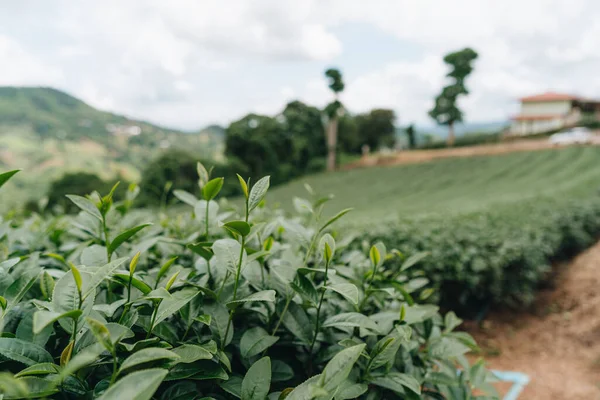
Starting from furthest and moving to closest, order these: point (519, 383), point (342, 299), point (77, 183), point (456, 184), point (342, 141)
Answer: point (342, 141)
point (77, 183)
point (456, 184)
point (519, 383)
point (342, 299)

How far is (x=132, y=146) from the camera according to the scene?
239 ft

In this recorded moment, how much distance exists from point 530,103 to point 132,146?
6301cm

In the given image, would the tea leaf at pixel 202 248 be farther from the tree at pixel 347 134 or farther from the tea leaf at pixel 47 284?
the tree at pixel 347 134

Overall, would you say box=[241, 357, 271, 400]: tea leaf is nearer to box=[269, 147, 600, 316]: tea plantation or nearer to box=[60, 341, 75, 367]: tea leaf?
box=[60, 341, 75, 367]: tea leaf

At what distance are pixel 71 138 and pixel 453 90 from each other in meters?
66.3

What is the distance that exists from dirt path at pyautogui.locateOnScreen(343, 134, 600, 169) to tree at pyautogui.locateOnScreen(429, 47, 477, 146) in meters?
3.47

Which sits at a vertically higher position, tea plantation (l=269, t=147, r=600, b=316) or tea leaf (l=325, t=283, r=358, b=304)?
tea leaf (l=325, t=283, r=358, b=304)

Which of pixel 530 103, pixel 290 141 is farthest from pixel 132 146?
pixel 530 103

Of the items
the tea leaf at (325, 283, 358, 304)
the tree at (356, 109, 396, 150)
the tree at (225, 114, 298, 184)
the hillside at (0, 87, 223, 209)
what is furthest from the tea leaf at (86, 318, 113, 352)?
the hillside at (0, 87, 223, 209)

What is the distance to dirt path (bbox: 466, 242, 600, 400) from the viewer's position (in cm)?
347

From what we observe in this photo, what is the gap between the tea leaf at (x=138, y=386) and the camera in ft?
1.54

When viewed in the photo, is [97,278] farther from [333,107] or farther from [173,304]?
[333,107]

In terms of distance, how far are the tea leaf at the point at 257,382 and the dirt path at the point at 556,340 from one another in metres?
3.49

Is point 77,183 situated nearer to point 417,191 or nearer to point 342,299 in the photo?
point 417,191
